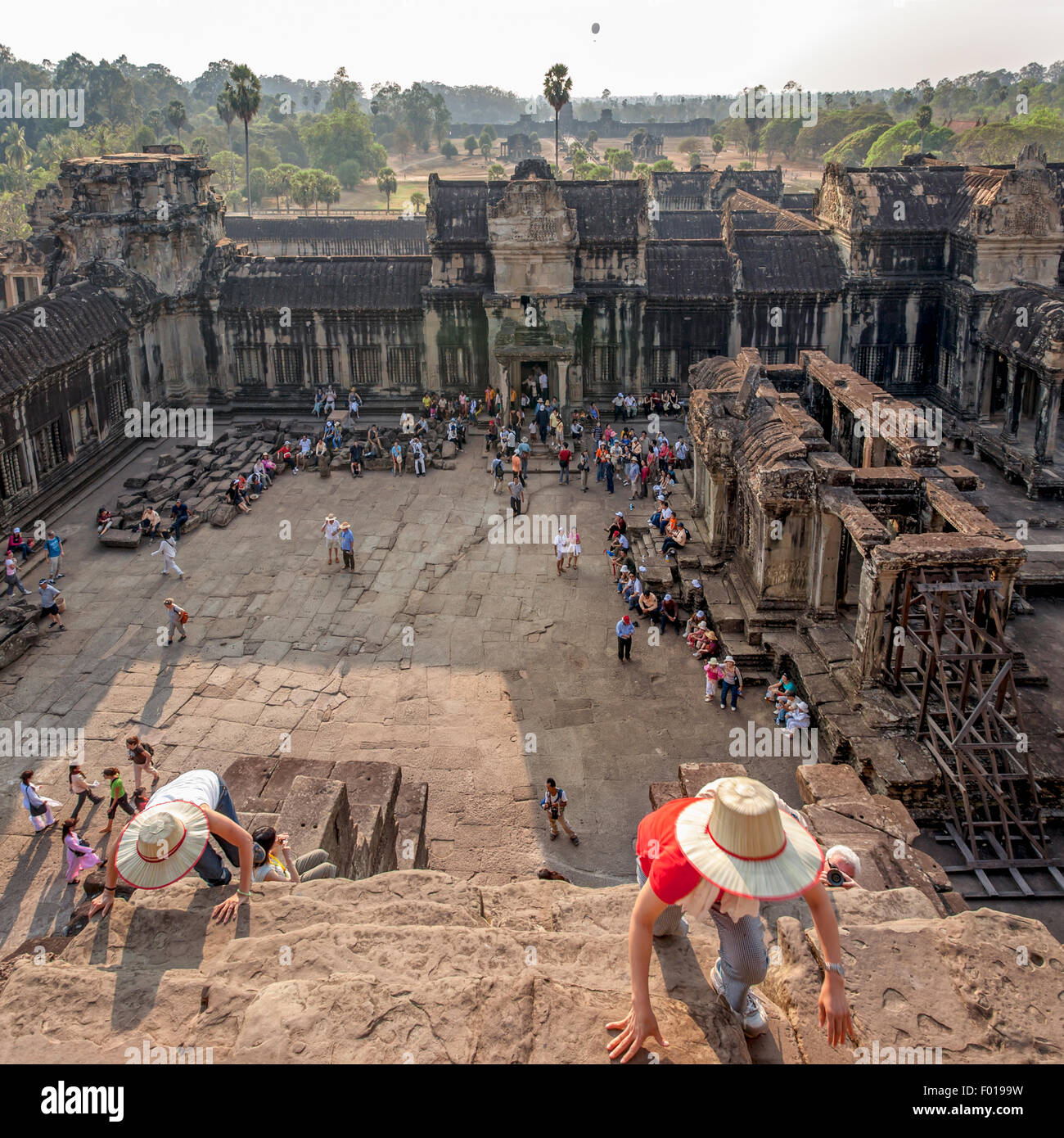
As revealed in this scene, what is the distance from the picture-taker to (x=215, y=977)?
6574 millimetres

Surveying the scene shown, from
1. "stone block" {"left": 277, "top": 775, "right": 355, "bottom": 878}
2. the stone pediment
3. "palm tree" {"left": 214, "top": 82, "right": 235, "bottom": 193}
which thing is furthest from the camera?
"palm tree" {"left": 214, "top": 82, "right": 235, "bottom": 193}

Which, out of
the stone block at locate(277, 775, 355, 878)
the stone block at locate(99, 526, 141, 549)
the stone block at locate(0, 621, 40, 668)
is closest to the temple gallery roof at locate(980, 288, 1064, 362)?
the stone block at locate(277, 775, 355, 878)

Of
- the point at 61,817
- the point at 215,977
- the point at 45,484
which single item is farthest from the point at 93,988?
the point at 45,484

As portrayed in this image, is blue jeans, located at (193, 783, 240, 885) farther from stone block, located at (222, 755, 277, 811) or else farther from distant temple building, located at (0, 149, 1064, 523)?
distant temple building, located at (0, 149, 1064, 523)

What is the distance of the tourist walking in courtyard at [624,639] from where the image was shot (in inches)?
734

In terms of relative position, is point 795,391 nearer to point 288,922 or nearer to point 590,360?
point 590,360

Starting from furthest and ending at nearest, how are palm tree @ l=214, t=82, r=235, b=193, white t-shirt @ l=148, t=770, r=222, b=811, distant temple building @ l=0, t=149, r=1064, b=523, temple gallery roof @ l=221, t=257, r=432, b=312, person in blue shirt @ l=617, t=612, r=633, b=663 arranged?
palm tree @ l=214, t=82, r=235, b=193
temple gallery roof @ l=221, t=257, r=432, b=312
distant temple building @ l=0, t=149, r=1064, b=523
person in blue shirt @ l=617, t=612, r=633, b=663
white t-shirt @ l=148, t=770, r=222, b=811

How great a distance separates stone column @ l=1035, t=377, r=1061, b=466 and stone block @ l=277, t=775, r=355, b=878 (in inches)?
822

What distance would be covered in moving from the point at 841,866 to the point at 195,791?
17.9 feet

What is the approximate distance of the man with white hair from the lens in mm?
8789

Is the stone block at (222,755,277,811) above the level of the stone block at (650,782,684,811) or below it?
above

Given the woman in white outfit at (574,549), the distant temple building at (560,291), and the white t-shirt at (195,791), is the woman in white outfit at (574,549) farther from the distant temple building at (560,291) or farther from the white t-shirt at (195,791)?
the white t-shirt at (195,791)

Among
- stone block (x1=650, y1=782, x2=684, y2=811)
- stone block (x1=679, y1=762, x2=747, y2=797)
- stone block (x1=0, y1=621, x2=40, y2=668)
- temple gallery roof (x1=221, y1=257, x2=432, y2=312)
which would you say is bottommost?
stone block (x1=0, y1=621, x2=40, y2=668)
